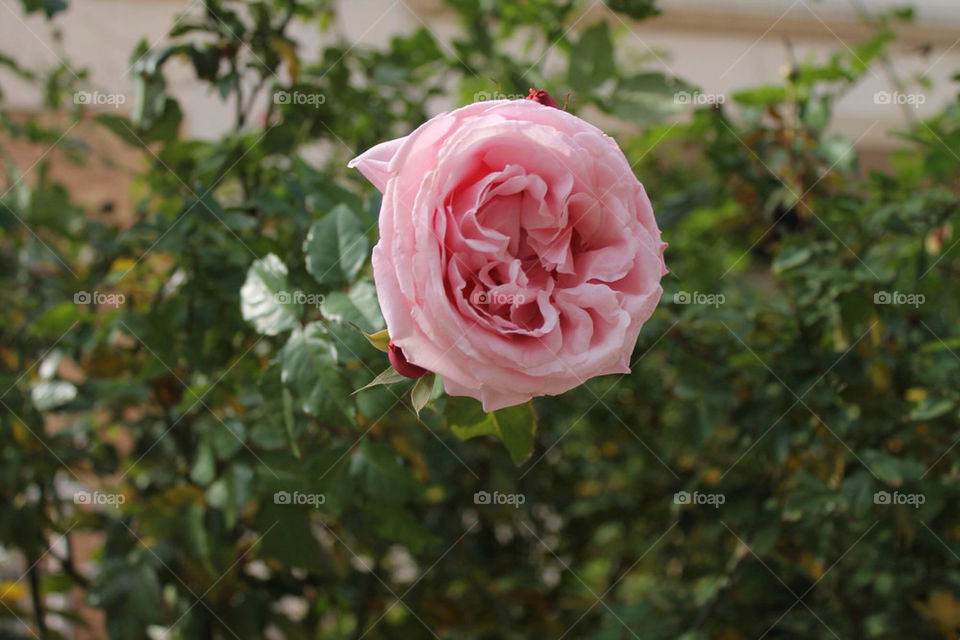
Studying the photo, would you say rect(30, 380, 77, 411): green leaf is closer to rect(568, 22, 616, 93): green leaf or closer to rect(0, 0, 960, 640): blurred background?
rect(0, 0, 960, 640): blurred background

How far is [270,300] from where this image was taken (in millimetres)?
798

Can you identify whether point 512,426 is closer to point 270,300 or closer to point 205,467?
point 270,300

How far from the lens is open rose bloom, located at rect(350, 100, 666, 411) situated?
535mm

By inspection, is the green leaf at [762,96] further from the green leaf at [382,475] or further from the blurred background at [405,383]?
the green leaf at [382,475]

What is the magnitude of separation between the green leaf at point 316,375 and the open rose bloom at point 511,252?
0.67ft

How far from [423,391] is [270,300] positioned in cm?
27

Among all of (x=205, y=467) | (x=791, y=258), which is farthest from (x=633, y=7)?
(x=205, y=467)

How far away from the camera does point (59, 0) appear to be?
1132 mm

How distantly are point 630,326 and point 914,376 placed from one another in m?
0.81

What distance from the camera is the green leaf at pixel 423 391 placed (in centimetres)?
58

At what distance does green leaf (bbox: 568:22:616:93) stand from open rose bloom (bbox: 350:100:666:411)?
0.52 metres

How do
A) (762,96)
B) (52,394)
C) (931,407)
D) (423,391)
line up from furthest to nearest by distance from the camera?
(762,96) → (52,394) → (931,407) → (423,391)

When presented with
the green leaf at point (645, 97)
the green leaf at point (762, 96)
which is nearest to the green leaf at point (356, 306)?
the green leaf at point (645, 97)

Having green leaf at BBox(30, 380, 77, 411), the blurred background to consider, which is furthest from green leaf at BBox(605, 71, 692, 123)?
green leaf at BBox(30, 380, 77, 411)
